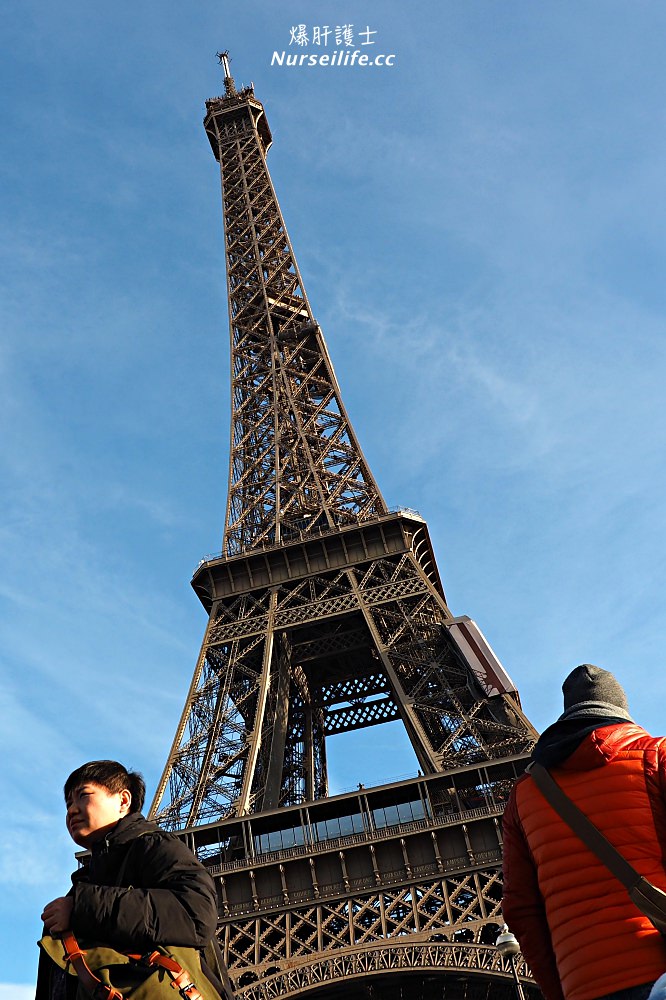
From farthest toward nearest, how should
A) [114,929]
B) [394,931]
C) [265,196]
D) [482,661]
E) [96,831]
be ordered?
[265,196] < [482,661] < [394,931] < [96,831] < [114,929]

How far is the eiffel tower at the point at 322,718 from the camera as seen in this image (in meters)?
25.0

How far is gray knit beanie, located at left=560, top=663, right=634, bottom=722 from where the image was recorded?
5.40 m

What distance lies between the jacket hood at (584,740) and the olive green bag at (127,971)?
196 cm

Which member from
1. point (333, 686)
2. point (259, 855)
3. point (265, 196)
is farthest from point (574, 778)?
point (265, 196)

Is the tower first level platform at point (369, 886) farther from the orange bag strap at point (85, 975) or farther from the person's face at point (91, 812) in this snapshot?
the orange bag strap at point (85, 975)

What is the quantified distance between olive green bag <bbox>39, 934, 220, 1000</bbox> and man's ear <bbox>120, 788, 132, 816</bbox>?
2.66ft

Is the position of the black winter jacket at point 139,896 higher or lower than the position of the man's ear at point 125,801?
lower

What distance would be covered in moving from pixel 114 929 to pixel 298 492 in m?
36.0

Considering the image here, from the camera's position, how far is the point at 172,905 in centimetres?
448

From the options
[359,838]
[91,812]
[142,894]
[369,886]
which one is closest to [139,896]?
[142,894]

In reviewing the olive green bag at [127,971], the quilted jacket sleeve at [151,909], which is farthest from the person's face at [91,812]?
the olive green bag at [127,971]

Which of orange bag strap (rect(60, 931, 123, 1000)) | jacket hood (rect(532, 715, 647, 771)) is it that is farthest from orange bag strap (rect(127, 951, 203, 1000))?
jacket hood (rect(532, 715, 647, 771))

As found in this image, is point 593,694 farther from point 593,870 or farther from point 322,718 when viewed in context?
point 322,718

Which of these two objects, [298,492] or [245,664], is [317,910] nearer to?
[245,664]
